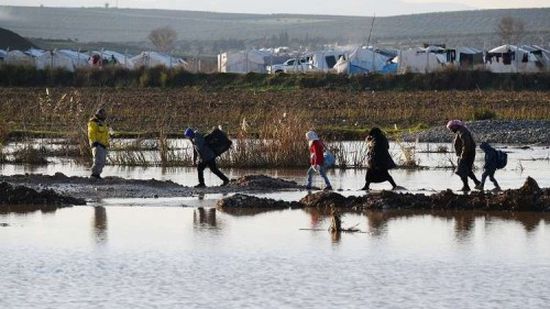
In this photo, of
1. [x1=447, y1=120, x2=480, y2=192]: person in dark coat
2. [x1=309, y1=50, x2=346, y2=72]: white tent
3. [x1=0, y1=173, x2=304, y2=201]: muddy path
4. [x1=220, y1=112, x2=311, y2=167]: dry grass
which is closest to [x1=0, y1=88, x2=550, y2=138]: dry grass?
[x1=220, y1=112, x2=311, y2=167]: dry grass

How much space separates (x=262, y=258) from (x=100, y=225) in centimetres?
381

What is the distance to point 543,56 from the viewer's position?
304 ft

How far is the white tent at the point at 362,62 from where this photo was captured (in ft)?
288

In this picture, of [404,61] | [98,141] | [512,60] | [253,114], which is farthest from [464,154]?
[404,61]

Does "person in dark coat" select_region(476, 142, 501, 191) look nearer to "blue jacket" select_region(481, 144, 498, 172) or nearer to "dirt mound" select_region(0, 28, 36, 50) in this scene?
"blue jacket" select_region(481, 144, 498, 172)

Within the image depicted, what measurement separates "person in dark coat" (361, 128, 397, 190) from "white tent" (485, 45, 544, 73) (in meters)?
59.8

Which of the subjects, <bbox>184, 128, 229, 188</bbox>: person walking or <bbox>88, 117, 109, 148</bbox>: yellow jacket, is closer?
<bbox>184, 128, 229, 188</bbox>: person walking

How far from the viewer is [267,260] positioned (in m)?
16.9

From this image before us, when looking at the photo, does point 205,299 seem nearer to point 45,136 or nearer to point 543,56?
point 45,136

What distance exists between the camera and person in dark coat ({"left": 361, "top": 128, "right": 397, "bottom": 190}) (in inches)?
971

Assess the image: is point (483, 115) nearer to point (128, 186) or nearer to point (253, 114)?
point (253, 114)

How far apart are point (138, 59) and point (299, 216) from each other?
80883mm

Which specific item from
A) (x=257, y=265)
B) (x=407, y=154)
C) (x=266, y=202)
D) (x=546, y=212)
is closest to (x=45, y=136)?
(x=407, y=154)

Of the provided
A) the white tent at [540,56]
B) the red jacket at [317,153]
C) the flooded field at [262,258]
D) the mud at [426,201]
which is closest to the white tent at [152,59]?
the white tent at [540,56]
